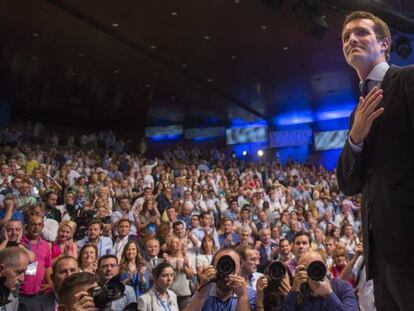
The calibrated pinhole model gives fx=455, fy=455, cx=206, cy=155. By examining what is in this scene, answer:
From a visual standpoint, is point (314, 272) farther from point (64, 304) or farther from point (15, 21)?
point (15, 21)

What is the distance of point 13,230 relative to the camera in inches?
139

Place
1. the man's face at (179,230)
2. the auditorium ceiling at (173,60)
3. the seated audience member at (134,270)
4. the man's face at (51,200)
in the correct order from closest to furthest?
the seated audience member at (134,270) → the man's face at (179,230) → the man's face at (51,200) → the auditorium ceiling at (173,60)

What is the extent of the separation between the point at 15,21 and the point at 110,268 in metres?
6.31

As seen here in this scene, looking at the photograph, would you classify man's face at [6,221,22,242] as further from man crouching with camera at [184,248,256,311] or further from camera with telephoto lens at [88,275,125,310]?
camera with telephoto lens at [88,275,125,310]

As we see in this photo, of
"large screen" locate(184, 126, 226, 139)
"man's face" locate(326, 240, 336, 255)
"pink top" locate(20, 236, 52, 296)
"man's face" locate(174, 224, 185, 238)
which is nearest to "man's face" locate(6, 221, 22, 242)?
"pink top" locate(20, 236, 52, 296)

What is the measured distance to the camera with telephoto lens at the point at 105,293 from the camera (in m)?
1.80

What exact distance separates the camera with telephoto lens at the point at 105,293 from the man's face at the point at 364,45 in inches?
50.8

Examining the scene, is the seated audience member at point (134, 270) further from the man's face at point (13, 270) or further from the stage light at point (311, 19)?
the stage light at point (311, 19)

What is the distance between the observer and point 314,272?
79.5 inches

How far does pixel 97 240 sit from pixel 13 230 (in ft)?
3.15

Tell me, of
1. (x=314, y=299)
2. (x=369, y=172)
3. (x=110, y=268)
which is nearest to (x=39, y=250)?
(x=110, y=268)

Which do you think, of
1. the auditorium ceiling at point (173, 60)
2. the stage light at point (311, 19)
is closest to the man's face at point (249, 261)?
the auditorium ceiling at point (173, 60)

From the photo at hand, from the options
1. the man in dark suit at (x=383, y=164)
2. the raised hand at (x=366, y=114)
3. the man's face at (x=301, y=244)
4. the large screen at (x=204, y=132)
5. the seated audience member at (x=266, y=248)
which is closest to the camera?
the man in dark suit at (x=383, y=164)

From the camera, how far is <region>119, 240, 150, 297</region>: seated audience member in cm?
372
